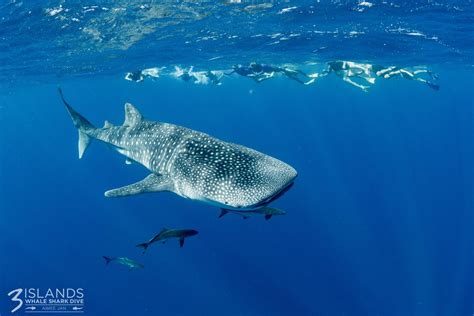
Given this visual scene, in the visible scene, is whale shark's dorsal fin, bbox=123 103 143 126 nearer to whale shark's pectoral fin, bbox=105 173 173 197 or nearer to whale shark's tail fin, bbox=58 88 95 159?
whale shark's tail fin, bbox=58 88 95 159

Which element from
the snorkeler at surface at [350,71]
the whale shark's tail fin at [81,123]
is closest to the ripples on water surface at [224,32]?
the snorkeler at surface at [350,71]

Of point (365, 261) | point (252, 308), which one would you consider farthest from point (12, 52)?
point (365, 261)

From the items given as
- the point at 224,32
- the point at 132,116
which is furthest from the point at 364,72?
the point at 132,116

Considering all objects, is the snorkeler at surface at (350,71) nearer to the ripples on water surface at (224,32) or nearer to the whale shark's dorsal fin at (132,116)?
the ripples on water surface at (224,32)

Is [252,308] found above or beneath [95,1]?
beneath

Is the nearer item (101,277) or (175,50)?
(175,50)

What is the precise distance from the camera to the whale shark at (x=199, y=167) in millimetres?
4895

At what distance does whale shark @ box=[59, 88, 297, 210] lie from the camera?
193 inches

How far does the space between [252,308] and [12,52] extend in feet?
71.5

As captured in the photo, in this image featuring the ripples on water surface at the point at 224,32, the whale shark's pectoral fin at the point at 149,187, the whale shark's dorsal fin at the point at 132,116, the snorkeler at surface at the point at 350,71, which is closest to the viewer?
the whale shark's pectoral fin at the point at 149,187

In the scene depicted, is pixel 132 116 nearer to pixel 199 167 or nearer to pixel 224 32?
pixel 199 167

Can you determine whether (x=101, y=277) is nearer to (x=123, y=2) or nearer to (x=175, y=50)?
(x=175, y=50)

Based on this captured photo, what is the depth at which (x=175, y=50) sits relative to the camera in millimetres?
23516

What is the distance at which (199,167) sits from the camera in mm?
5953
